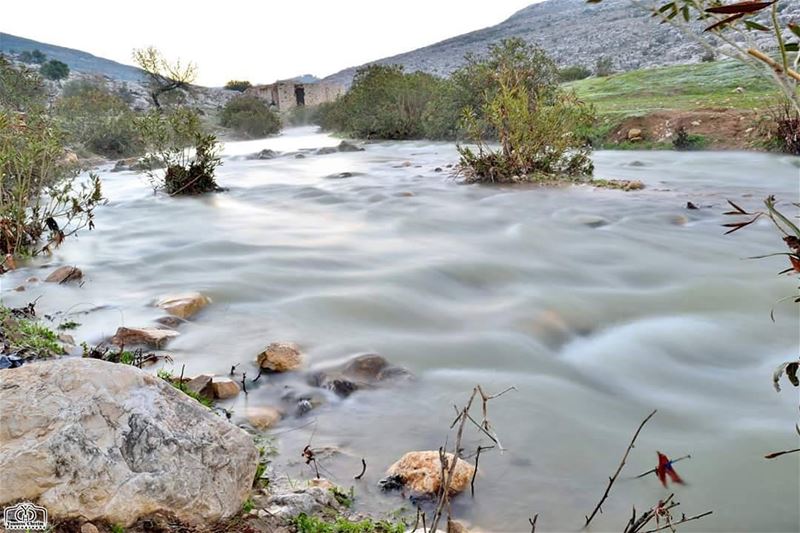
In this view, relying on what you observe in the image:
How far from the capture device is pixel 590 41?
4894 cm

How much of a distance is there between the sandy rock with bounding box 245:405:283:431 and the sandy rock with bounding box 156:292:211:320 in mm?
1504

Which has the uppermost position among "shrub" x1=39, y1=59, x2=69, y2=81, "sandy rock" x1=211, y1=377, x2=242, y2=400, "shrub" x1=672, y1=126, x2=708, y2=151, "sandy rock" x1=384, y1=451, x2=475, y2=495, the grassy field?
"shrub" x1=39, y1=59, x2=69, y2=81

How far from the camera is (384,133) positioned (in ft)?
66.3

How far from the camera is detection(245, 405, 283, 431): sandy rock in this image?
2.72m

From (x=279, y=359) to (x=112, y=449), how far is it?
1.60 metres

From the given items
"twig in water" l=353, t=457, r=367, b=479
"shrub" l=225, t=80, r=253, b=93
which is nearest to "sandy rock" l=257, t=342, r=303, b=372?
"twig in water" l=353, t=457, r=367, b=479

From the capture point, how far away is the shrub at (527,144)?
360 inches

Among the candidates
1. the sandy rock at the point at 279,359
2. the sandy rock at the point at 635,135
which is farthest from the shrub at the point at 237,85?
the sandy rock at the point at 279,359

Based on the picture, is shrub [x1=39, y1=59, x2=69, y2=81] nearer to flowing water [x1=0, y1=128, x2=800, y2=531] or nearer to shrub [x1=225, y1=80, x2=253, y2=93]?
shrub [x1=225, y1=80, x2=253, y2=93]

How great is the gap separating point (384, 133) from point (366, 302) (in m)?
16.3

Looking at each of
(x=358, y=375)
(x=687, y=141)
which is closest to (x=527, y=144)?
(x=687, y=141)

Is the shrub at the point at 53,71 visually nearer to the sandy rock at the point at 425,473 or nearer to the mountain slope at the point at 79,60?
the mountain slope at the point at 79,60

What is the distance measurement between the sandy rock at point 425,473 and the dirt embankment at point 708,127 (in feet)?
38.8

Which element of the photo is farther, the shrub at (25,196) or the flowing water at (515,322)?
the shrub at (25,196)
